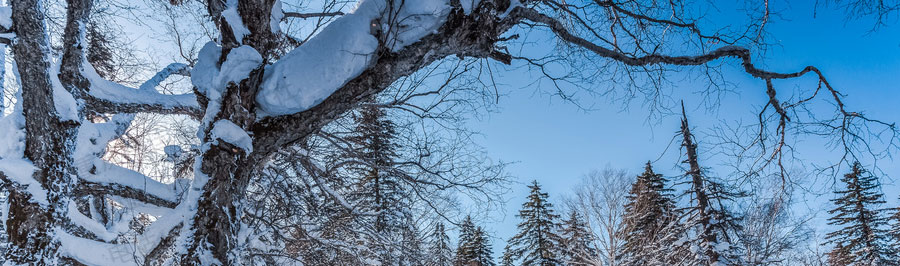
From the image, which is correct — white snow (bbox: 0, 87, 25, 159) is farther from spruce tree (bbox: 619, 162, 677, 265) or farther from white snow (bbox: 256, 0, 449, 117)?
spruce tree (bbox: 619, 162, 677, 265)

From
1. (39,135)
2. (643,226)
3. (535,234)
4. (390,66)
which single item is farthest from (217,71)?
(535,234)

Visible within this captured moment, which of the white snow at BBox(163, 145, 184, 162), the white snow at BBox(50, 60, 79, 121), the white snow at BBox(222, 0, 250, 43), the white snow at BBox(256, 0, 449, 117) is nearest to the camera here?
the white snow at BBox(256, 0, 449, 117)

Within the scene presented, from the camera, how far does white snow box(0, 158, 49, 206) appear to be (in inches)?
102

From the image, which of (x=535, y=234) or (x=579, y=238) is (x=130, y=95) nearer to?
(x=579, y=238)

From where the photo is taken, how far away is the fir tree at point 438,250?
6.74 meters

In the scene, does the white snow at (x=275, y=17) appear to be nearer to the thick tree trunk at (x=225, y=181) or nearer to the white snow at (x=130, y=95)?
the thick tree trunk at (x=225, y=181)

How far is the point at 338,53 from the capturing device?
2.06 meters

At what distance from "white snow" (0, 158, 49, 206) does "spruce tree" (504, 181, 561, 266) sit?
58.2 ft

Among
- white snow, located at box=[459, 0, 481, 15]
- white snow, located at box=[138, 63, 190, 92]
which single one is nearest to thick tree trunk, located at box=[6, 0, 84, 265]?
white snow, located at box=[138, 63, 190, 92]

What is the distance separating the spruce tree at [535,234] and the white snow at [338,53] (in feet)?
58.3

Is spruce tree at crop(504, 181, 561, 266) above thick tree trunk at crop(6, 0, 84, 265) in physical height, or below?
above

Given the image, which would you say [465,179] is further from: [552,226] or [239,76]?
[552,226]

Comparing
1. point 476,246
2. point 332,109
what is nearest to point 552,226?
point 476,246

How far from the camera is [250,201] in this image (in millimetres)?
4516
